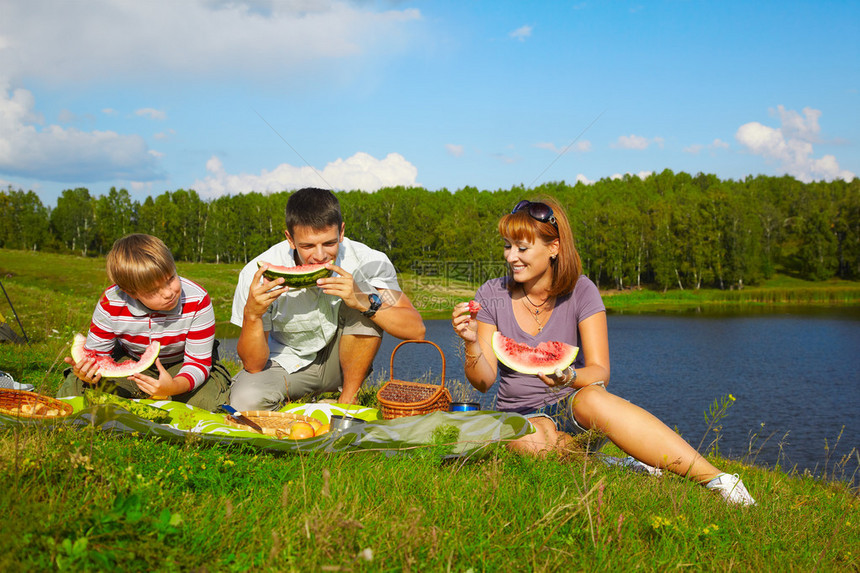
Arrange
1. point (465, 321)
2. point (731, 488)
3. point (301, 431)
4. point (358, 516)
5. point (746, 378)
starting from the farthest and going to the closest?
point (746, 378)
point (465, 321)
point (301, 431)
point (731, 488)
point (358, 516)

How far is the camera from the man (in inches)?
183

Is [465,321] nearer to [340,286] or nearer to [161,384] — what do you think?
[340,286]

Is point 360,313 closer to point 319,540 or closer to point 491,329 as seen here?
point 491,329

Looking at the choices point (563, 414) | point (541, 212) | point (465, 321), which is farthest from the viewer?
point (541, 212)

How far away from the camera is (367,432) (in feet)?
11.8

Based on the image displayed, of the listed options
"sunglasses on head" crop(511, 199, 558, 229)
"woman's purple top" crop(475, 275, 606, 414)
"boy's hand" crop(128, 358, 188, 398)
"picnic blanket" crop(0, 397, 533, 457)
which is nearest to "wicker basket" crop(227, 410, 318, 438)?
"picnic blanket" crop(0, 397, 533, 457)

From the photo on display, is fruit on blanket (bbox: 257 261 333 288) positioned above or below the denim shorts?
above

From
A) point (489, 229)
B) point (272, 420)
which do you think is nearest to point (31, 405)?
point (272, 420)

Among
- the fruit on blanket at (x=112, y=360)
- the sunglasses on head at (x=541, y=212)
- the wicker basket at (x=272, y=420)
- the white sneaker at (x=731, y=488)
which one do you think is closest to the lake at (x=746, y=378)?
the sunglasses on head at (x=541, y=212)

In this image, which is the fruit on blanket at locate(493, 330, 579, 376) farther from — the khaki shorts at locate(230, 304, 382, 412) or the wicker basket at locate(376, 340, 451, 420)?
the khaki shorts at locate(230, 304, 382, 412)

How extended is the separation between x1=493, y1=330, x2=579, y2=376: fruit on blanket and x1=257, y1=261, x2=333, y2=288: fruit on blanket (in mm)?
1432

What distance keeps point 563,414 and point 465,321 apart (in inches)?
35.1

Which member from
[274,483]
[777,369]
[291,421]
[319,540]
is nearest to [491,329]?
[291,421]

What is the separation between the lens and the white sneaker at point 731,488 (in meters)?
3.29
